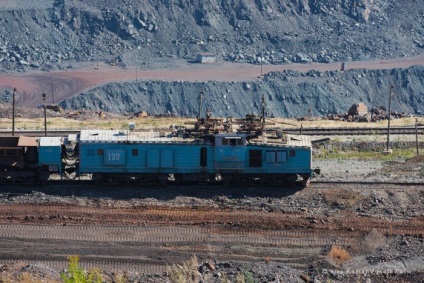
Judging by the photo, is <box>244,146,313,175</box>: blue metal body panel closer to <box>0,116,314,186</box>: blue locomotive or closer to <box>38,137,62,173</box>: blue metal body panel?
<box>0,116,314,186</box>: blue locomotive

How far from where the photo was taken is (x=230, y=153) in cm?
4162

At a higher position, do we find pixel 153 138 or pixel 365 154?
pixel 153 138

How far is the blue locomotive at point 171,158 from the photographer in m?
41.7

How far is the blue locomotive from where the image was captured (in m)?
41.7

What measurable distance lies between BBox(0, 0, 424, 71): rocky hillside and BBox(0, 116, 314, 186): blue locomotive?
204 feet

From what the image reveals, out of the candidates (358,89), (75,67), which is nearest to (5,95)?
(75,67)

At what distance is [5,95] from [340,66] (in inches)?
1676

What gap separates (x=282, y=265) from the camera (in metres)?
33.0

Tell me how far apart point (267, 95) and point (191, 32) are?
20974mm

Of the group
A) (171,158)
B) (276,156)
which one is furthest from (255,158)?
(171,158)

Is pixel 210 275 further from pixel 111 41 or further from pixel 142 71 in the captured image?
pixel 111 41

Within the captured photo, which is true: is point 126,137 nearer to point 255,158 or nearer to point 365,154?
Result: point 255,158

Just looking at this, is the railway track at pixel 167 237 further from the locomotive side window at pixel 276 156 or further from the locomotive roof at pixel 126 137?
the locomotive roof at pixel 126 137

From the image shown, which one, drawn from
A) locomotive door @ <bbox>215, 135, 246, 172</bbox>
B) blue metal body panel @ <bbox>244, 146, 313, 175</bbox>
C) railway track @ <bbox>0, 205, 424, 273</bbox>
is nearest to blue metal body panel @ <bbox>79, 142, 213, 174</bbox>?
locomotive door @ <bbox>215, 135, 246, 172</bbox>
